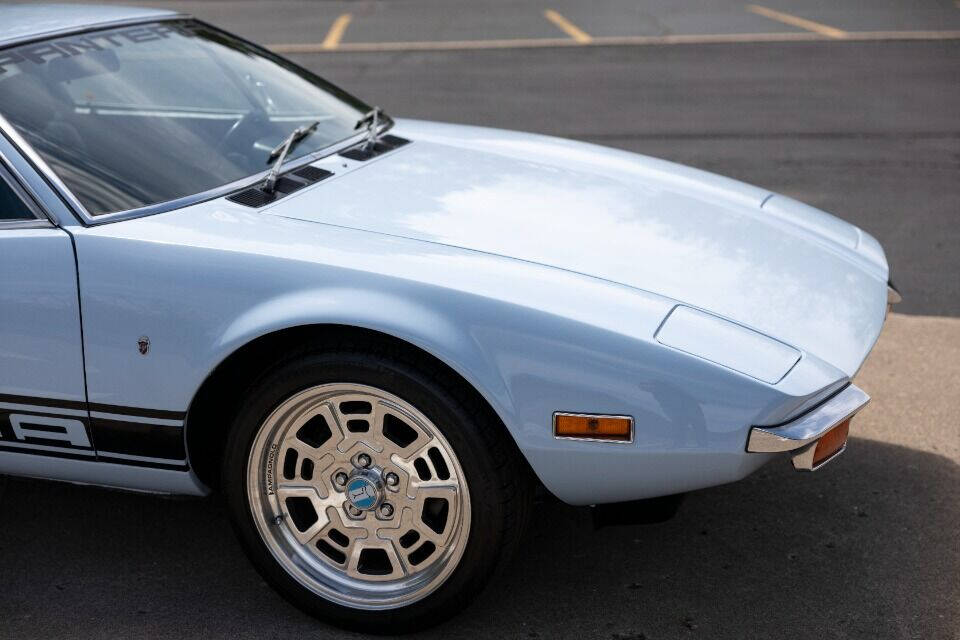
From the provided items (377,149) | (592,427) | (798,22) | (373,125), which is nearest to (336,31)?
(798,22)

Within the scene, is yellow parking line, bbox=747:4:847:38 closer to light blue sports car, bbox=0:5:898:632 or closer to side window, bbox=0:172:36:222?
light blue sports car, bbox=0:5:898:632

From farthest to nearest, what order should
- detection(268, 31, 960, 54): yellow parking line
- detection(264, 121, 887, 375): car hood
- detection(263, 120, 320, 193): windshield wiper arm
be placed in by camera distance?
detection(268, 31, 960, 54): yellow parking line, detection(263, 120, 320, 193): windshield wiper arm, detection(264, 121, 887, 375): car hood

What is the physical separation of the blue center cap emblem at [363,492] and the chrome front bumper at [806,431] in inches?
35.4

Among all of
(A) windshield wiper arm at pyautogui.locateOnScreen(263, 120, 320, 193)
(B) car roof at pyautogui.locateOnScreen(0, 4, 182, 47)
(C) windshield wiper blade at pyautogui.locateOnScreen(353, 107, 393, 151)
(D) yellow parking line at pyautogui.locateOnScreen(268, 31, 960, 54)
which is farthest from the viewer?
(D) yellow parking line at pyautogui.locateOnScreen(268, 31, 960, 54)

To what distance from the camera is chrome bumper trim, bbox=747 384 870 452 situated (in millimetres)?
2387

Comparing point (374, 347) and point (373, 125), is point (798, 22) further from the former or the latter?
point (374, 347)

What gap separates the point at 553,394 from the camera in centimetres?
243

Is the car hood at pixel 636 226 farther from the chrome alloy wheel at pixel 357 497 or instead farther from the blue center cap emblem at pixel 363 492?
the blue center cap emblem at pixel 363 492

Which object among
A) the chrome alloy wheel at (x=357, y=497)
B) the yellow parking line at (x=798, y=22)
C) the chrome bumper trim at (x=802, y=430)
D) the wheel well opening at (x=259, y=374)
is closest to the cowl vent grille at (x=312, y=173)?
the wheel well opening at (x=259, y=374)

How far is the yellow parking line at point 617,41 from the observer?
44.4 feet

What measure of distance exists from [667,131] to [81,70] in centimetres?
610

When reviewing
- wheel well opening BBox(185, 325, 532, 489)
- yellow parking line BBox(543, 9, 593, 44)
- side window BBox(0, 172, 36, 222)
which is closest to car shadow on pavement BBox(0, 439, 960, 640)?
wheel well opening BBox(185, 325, 532, 489)

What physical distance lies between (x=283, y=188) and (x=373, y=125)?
2.65ft

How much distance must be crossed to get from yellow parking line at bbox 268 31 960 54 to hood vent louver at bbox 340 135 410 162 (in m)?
10.2
